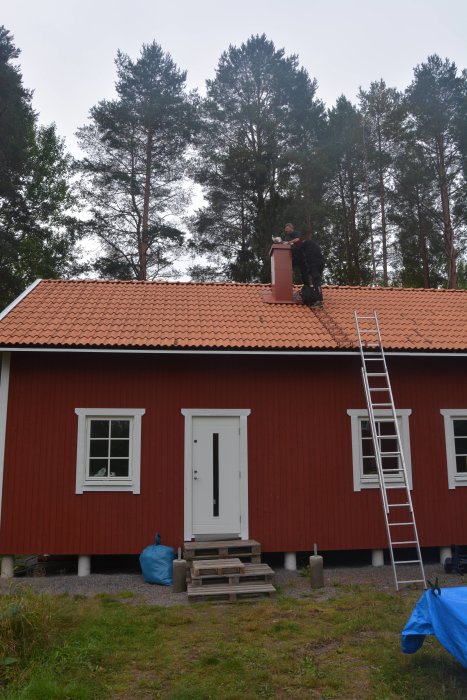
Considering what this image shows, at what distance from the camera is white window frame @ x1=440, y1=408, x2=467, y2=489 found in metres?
10.3

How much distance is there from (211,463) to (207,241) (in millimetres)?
15084

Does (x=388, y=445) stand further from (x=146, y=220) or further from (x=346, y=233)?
(x=346, y=233)

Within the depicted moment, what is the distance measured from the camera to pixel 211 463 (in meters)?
10.0

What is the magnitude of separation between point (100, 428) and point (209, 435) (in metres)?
1.80

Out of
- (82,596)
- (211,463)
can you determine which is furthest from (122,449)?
(82,596)

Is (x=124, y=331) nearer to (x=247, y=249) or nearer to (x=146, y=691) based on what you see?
(x=146, y=691)

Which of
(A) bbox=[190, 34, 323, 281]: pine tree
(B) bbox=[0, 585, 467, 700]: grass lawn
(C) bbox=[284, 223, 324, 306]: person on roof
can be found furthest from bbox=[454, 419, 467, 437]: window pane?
(A) bbox=[190, 34, 323, 281]: pine tree

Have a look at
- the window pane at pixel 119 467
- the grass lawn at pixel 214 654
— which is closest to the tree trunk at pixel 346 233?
the window pane at pixel 119 467

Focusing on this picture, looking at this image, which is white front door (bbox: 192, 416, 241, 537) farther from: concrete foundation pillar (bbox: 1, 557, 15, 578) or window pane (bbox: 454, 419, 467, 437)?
window pane (bbox: 454, 419, 467, 437)

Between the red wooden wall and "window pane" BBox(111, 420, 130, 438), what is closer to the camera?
the red wooden wall

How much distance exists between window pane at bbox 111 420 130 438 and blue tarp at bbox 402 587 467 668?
5.89 metres

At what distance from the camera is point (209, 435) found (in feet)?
33.1

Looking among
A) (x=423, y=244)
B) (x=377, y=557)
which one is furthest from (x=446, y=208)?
(x=377, y=557)

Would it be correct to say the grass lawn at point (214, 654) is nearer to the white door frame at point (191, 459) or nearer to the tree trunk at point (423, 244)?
the white door frame at point (191, 459)
